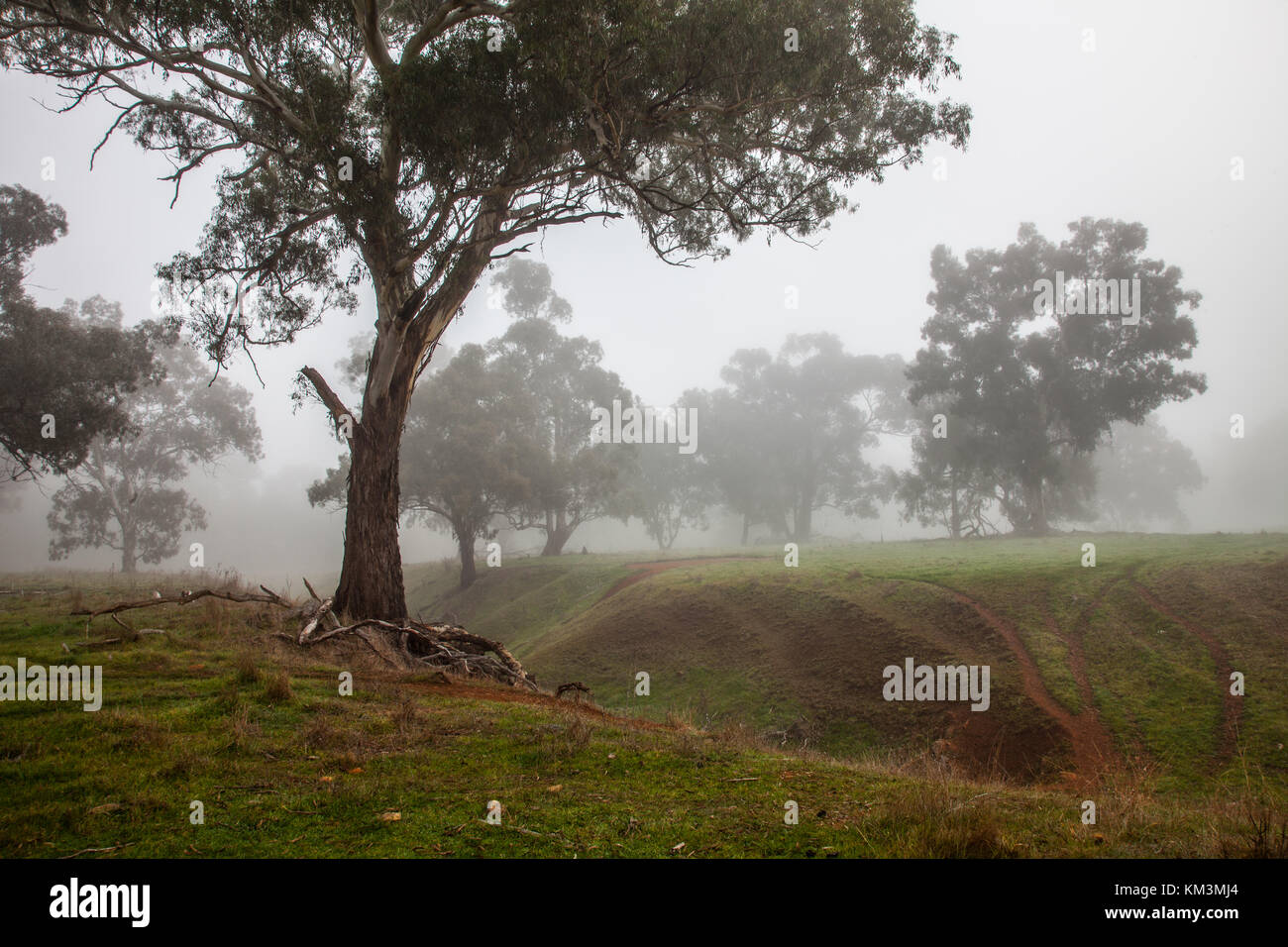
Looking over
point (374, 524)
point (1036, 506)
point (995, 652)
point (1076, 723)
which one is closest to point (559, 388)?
point (1036, 506)

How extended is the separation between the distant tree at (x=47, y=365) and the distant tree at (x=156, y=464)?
18.0 m

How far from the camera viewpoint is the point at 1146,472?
64.3 meters

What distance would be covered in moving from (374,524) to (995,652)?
12834 mm

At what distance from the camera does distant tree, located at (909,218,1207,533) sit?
30.7 metres

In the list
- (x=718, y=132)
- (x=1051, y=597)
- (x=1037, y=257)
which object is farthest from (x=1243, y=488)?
(x=718, y=132)

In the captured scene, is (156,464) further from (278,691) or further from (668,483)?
(278,691)

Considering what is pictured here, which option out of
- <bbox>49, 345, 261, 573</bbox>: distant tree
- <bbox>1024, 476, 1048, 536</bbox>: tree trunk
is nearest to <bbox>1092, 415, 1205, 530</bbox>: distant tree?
<bbox>1024, 476, 1048, 536</bbox>: tree trunk

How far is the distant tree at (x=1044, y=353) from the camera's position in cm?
3069

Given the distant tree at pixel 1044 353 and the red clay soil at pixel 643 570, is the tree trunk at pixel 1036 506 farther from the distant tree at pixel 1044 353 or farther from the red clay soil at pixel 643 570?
the red clay soil at pixel 643 570

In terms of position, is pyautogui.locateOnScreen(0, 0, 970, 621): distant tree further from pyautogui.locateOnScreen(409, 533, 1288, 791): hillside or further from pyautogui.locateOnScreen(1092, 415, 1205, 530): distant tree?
pyautogui.locateOnScreen(1092, 415, 1205, 530): distant tree

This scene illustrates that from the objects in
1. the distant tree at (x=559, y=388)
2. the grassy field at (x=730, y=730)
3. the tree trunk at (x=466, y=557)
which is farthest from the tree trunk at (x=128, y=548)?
the grassy field at (x=730, y=730)
